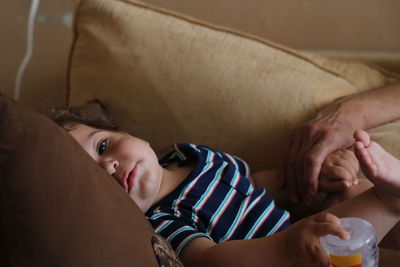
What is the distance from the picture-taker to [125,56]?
1540 mm

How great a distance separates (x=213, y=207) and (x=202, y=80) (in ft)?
1.35

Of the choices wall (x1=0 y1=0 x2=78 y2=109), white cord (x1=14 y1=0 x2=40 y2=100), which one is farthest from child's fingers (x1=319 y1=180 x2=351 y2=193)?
white cord (x1=14 y1=0 x2=40 y2=100)

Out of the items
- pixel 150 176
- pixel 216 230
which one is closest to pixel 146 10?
pixel 150 176

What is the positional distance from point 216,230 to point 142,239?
1.25 feet

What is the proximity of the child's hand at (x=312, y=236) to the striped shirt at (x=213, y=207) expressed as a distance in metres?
0.23

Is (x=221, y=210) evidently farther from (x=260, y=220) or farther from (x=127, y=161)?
(x=127, y=161)

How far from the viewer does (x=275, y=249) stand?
0.94 metres

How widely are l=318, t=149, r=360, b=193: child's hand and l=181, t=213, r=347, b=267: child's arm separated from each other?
0.34 metres

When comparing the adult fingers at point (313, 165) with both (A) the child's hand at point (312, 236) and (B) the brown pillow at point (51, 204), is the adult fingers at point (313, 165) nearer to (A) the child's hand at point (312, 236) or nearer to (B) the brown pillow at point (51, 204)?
(A) the child's hand at point (312, 236)

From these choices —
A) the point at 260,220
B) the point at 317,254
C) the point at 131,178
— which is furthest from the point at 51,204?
the point at 260,220

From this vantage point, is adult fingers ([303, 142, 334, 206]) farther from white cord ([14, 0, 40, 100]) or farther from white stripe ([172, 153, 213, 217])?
white cord ([14, 0, 40, 100])

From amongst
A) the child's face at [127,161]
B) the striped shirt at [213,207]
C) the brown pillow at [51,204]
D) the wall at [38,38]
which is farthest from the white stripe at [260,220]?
the wall at [38,38]

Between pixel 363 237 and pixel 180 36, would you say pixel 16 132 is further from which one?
pixel 180 36

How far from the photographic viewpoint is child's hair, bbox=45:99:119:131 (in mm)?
1291
